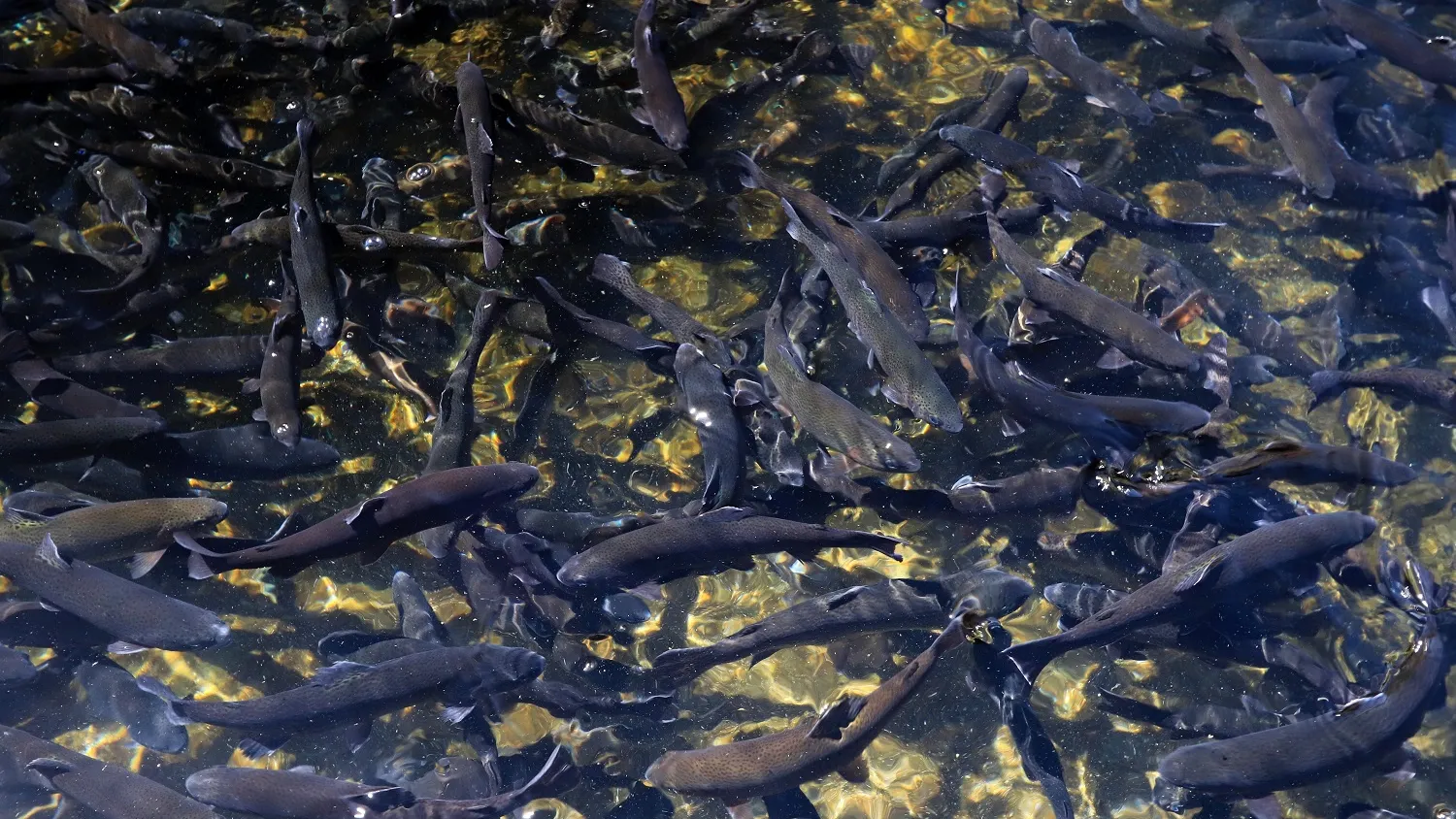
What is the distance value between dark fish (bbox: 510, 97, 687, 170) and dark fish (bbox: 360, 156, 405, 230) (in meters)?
1.08

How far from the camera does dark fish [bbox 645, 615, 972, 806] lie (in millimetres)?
4602

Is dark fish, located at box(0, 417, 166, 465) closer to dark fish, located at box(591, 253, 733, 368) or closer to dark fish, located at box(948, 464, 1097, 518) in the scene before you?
dark fish, located at box(591, 253, 733, 368)

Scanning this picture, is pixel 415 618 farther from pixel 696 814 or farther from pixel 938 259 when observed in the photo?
pixel 938 259

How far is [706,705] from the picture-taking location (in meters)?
5.43

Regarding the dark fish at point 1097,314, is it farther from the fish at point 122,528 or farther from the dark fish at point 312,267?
the fish at point 122,528

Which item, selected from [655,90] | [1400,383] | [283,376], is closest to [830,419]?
[655,90]

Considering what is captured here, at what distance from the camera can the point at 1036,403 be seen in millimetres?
5152

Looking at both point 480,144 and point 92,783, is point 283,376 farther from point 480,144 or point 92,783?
point 92,783

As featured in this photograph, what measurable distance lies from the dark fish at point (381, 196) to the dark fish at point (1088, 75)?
520 cm

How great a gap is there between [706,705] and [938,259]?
10.9 ft

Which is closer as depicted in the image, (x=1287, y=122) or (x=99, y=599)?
(x=99, y=599)

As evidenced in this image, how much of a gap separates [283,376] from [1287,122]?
24.2 feet

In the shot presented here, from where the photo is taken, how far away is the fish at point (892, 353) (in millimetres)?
4988

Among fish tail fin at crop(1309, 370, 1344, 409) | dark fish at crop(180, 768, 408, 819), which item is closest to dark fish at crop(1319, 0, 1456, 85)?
fish tail fin at crop(1309, 370, 1344, 409)
